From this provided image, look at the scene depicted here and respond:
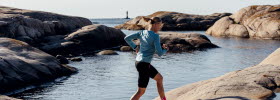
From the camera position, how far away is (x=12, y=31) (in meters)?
35.3

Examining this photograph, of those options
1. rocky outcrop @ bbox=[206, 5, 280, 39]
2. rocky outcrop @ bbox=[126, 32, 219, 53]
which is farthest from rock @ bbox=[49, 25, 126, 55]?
rocky outcrop @ bbox=[206, 5, 280, 39]

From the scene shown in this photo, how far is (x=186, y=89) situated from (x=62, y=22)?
3616 centimetres

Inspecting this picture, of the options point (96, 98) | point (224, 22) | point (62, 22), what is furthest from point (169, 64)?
point (224, 22)

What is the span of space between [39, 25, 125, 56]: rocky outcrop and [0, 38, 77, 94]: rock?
12691mm

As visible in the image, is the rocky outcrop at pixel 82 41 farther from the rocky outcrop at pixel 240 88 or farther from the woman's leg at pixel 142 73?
the woman's leg at pixel 142 73

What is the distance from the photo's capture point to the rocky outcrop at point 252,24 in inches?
2199

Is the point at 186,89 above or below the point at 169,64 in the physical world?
above

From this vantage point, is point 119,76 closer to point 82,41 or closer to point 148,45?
point 148,45

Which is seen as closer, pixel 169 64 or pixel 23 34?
pixel 169 64

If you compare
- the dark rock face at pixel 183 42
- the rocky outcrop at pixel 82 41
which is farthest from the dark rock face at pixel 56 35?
the dark rock face at pixel 183 42

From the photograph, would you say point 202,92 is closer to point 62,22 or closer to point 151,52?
point 151,52

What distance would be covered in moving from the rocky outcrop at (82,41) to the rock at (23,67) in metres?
12.7

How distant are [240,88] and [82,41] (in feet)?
98.9

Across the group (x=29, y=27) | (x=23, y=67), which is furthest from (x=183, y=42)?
(x=23, y=67)
